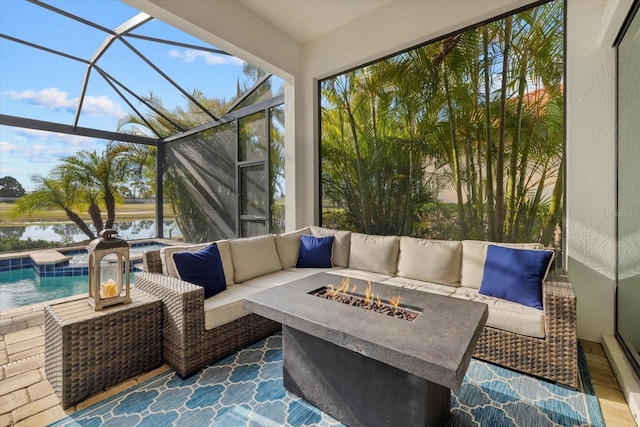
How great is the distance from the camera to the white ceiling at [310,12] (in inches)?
132

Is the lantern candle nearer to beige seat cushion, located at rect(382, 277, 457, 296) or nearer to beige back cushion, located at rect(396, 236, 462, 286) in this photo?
beige seat cushion, located at rect(382, 277, 457, 296)

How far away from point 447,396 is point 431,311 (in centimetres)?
47

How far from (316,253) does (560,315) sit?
2193 millimetres

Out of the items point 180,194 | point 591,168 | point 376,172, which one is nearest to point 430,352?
point 591,168

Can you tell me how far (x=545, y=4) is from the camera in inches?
102

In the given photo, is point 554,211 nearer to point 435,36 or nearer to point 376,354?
point 435,36

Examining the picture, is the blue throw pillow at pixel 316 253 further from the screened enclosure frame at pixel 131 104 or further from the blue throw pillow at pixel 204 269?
the screened enclosure frame at pixel 131 104

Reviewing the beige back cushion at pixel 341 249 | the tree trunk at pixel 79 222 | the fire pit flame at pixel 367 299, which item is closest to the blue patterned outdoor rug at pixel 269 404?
the fire pit flame at pixel 367 299

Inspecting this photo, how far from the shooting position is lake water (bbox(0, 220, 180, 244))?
14.8 ft

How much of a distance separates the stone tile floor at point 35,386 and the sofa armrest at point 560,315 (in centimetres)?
32

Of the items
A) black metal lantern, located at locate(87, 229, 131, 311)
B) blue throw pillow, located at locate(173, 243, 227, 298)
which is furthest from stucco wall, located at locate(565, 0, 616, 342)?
black metal lantern, located at locate(87, 229, 131, 311)

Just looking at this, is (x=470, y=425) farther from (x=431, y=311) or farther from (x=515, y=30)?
(x=515, y=30)

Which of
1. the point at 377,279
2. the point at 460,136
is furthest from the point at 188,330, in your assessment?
the point at 460,136

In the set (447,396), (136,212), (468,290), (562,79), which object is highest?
(562,79)
